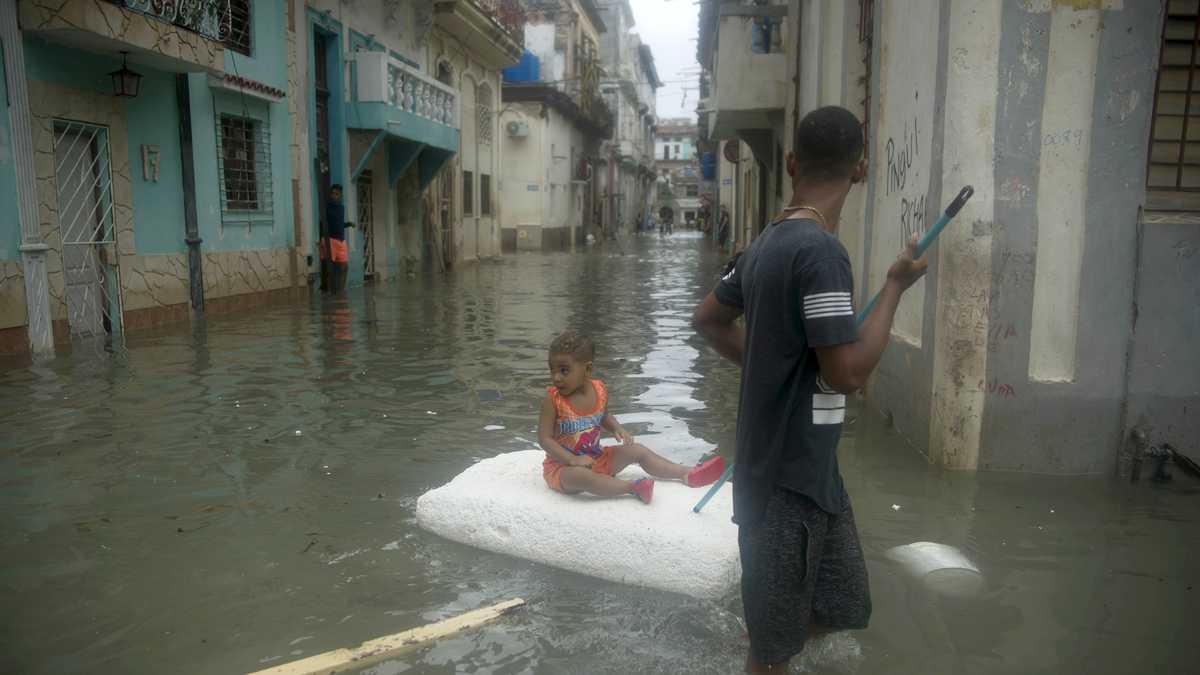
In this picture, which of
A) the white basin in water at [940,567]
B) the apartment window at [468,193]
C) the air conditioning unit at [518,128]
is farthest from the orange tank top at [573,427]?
the air conditioning unit at [518,128]

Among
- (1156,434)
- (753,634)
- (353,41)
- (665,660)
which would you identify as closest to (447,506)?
(665,660)

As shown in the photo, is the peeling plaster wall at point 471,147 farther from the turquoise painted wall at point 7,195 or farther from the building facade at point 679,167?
the building facade at point 679,167

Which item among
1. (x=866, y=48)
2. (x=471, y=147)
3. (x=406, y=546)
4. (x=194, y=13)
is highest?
(x=194, y=13)

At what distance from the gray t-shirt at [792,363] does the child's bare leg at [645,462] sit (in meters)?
1.55

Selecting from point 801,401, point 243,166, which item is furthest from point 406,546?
point 243,166

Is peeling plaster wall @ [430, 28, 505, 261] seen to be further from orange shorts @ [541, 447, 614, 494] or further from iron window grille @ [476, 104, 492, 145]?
orange shorts @ [541, 447, 614, 494]

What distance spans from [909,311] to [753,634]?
3.86m

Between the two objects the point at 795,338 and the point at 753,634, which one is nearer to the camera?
the point at 795,338

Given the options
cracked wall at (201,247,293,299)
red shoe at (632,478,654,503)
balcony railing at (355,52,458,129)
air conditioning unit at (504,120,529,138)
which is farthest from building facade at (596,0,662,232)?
red shoe at (632,478,654,503)

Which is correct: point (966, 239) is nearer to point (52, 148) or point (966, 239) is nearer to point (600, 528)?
point (600, 528)

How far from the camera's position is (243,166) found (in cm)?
1361

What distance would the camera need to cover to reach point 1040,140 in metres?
4.93

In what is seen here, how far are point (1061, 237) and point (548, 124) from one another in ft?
108

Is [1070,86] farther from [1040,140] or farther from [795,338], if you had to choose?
[795,338]
